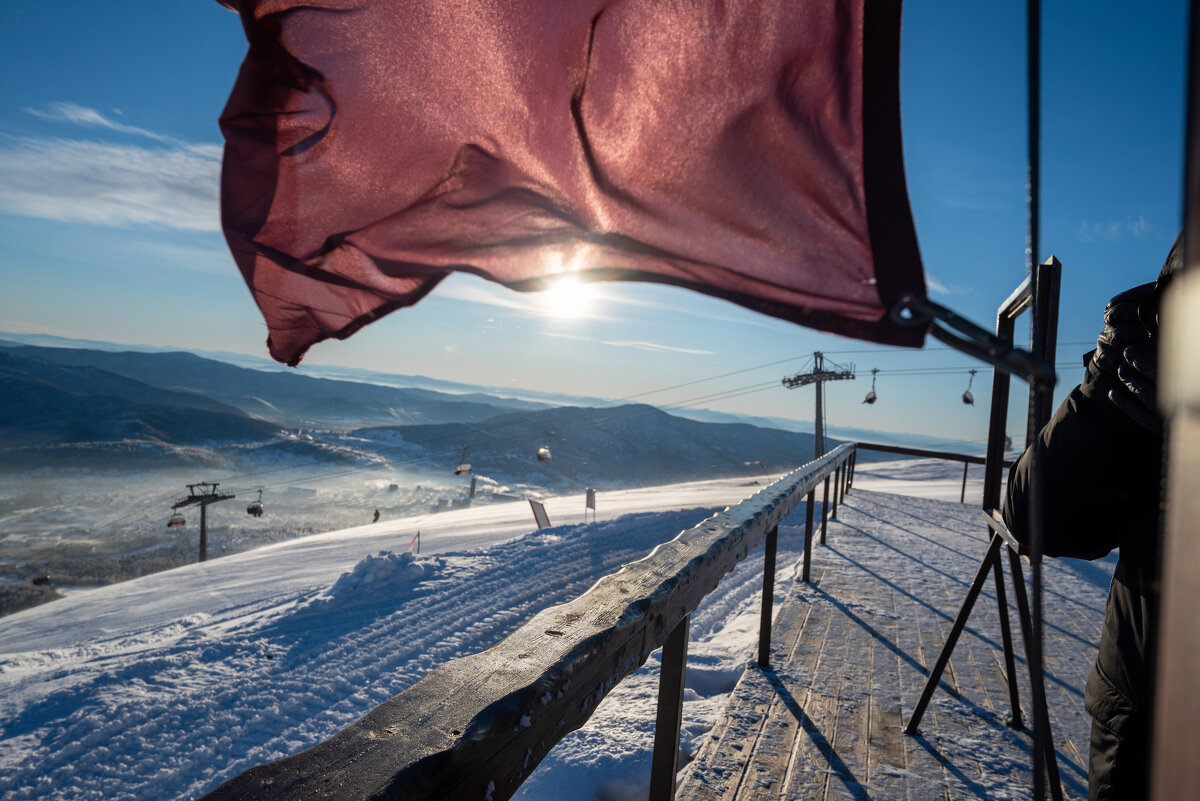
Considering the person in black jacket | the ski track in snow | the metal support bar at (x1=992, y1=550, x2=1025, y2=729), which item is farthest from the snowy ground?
the person in black jacket

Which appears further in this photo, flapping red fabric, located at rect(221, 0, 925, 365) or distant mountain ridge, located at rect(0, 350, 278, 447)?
distant mountain ridge, located at rect(0, 350, 278, 447)

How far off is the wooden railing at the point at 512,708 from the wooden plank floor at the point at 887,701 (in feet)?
3.70

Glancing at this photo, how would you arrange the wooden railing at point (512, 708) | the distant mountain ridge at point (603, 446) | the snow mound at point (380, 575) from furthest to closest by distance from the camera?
the distant mountain ridge at point (603, 446), the snow mound at point (380, 575), the wooden railing at point (512, 708)

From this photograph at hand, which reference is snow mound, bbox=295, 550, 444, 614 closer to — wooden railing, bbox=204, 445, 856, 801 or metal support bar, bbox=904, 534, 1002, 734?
metal support bar, bbox=904, 534, 1002, 734

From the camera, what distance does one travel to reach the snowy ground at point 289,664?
437 cm

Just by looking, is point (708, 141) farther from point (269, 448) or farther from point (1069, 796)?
point (269, 448)

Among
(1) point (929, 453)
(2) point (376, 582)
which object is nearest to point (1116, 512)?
(2) point (376, 582)

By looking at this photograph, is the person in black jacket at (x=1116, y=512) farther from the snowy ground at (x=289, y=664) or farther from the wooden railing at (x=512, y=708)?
the snowy ground at (x=289, y=664)

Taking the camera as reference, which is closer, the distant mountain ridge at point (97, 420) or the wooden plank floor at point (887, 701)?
the wooden plank floor at point (887, 701)

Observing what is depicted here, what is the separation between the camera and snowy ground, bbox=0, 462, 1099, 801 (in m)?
4.37

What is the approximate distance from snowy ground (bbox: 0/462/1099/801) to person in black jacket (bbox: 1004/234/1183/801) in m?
2.16

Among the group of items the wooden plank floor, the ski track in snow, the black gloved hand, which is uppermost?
the black gloved hand

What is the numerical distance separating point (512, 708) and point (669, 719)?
1.04 m

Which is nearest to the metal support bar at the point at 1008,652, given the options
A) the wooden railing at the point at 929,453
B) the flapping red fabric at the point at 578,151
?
the flapping red fabric at the point at 578,151
